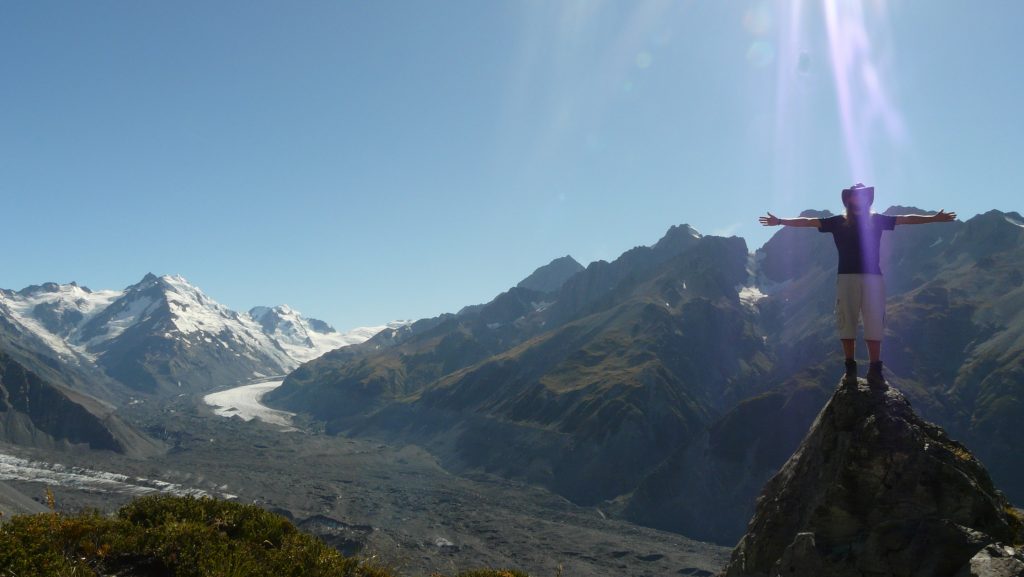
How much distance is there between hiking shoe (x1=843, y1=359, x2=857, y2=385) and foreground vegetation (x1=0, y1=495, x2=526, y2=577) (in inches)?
341

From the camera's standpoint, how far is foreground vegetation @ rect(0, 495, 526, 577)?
10500 mm

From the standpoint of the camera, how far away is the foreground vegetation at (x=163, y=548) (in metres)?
10.5

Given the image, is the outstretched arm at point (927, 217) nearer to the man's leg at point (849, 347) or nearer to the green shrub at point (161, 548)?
the man's leg at point (849, 347)

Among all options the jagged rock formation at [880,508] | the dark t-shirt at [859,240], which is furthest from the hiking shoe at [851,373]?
the dark t-shirt at [859,240]

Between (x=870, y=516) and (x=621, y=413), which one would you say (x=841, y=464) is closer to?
(x=870, y=516)

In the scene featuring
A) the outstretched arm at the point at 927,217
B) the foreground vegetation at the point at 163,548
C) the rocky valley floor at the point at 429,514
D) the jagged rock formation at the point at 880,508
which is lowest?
the rocky valley floor at the point at 429,514

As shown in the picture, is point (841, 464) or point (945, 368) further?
point (945, 368)

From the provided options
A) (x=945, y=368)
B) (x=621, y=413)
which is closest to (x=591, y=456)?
(x=621, y=413)

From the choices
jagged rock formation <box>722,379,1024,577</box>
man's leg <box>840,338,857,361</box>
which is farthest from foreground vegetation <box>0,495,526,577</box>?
man's leg <box>840,338,857,361</box>

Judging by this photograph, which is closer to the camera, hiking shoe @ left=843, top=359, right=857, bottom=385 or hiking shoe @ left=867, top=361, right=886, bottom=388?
hiking shoe @ left=867, top=361, right=886, bottom=388

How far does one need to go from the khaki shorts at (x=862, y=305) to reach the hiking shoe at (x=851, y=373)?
55 centimetres

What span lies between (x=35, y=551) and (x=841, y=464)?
14.6 m

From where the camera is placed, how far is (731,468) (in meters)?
159

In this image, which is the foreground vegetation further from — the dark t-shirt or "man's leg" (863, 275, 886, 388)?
the dark t-shirt
